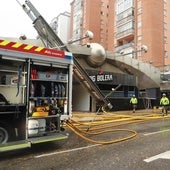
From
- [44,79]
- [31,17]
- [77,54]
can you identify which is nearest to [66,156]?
[44,79]

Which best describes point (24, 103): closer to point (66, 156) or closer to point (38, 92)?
point (38, 92)

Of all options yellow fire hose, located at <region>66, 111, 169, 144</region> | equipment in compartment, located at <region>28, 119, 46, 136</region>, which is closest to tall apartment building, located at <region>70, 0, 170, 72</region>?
yellow fire hose, located at <region>66, 111, 169, 144</region>

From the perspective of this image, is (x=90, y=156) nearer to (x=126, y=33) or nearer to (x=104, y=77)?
(x=104, y=77)

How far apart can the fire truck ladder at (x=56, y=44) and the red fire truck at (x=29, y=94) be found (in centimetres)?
212

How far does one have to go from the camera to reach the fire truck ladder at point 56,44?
10469mm

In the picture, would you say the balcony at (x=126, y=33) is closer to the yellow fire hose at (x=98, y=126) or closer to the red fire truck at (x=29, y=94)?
the yellow fire hose at (x=98, y=126)

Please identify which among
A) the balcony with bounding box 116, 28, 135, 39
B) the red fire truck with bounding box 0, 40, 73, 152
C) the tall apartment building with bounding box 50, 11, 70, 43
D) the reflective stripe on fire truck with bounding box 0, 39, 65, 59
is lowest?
the red fire truck with bounding box 0, 40, 73, 152

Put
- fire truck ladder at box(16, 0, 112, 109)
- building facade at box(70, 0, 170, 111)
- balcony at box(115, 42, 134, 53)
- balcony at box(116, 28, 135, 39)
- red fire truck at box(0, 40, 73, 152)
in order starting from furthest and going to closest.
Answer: balcony at box(116, 28, 135, 39) < balcony at box(115, 42, 134, 53) < building facade at box(70, 0, 170, 111) < fire truck ladder at box(16, 0, 112, 109) < red fire truck at box(0, 40, 73, 152)

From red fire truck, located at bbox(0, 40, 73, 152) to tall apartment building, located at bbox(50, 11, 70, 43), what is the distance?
81.0 meters

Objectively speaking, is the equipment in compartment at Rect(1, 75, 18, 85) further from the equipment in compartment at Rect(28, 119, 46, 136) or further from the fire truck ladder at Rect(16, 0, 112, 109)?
the fire truck ladder at Rect(16, 0, 112, 109)

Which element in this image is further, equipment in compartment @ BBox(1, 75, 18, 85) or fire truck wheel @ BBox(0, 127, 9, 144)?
equipment in compartment @ BBox(1, 75, 18, 85)

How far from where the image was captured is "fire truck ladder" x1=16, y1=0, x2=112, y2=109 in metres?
10.5

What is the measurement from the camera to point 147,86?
35.0m

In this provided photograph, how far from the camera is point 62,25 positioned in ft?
289
